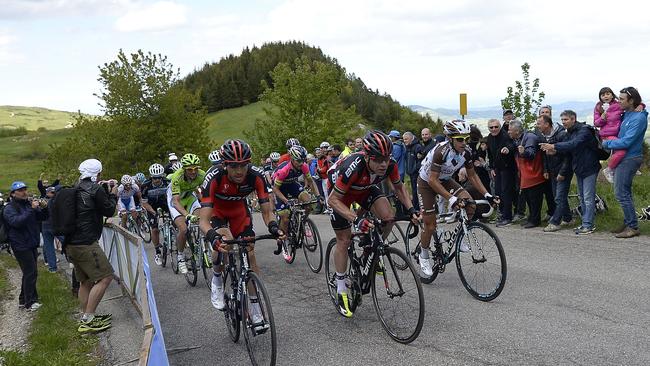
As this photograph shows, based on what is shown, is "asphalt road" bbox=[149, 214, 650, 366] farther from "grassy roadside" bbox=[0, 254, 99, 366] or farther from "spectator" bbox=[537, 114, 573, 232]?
"spectator" bbox=[537, 114, 573, 232]

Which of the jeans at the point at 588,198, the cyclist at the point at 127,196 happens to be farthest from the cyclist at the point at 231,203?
the cyclist at the point at 127,196

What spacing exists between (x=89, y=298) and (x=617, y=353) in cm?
643

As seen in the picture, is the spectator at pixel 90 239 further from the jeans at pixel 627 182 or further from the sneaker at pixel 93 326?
the jeans at pixel 627 182

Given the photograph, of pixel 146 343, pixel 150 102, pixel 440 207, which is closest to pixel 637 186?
pixel 440 207

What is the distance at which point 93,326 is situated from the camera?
7348 mm

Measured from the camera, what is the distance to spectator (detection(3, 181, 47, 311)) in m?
9.54

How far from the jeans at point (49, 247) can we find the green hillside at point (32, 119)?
153 m

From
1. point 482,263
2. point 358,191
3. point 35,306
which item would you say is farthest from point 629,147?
point 35,306

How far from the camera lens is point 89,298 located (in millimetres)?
7383

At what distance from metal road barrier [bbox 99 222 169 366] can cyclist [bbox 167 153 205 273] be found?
102 cm

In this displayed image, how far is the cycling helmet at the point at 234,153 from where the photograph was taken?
232 inches

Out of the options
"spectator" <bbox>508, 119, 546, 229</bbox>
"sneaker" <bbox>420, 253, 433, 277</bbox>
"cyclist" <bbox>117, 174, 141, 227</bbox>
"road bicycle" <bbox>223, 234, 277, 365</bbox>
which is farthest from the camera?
"cyclist" <bbox>117, 174, 141, 227</bbox>

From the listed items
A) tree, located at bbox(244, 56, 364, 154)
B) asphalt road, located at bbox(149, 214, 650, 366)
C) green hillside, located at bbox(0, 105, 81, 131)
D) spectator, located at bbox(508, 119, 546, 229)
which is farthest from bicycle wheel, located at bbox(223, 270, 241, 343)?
green hillside, located at bbox(0, 105, 81, 131)

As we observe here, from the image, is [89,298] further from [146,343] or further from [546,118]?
[546,118]
